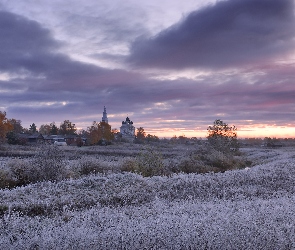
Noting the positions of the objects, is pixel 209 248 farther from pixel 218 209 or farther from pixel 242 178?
pixel 242 178

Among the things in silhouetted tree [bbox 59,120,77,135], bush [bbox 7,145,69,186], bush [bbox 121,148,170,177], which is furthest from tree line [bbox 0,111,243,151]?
bush [bbox 7,145,69,186]

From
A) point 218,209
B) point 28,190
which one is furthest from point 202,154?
point 218,209

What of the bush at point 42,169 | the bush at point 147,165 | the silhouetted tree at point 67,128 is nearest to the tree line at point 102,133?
the silhouetted tree at point 67,128

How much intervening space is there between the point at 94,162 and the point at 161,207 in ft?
49.5

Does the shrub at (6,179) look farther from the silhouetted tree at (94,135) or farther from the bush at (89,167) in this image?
the silhouetted tree at (94,135)

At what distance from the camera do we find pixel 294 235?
6.91 m

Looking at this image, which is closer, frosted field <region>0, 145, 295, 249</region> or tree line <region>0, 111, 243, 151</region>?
frosted field <region>0, 145, 295, 249</region>

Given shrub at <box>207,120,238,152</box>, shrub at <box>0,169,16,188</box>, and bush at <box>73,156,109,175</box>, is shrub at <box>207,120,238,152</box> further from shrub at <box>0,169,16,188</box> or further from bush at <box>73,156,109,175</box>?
shrub at <box>0,169,16,188</box>

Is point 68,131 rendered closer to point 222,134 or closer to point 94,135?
point 94,135

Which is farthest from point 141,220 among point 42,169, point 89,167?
point 89,167

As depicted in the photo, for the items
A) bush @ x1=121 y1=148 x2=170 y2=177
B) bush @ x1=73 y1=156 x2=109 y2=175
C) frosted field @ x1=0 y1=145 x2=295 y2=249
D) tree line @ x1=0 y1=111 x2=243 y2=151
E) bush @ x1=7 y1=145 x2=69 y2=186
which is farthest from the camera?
tree line @ x1=0 y1=111 x2=243 y2=151

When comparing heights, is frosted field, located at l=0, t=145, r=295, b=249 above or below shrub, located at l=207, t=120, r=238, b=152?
below

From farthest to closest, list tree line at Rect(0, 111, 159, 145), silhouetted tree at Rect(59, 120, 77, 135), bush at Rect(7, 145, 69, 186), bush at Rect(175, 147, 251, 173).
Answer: silhouetted tree at Rect(59, 120, 77, 135) < tree line at Rect(0, 111, 159, 145) < bush at Rect(175, 147, 251, 173) < bush at Rect(7, 145, 69, 186)

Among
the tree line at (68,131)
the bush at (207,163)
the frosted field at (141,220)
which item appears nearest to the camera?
the frosted field at (141,220)
